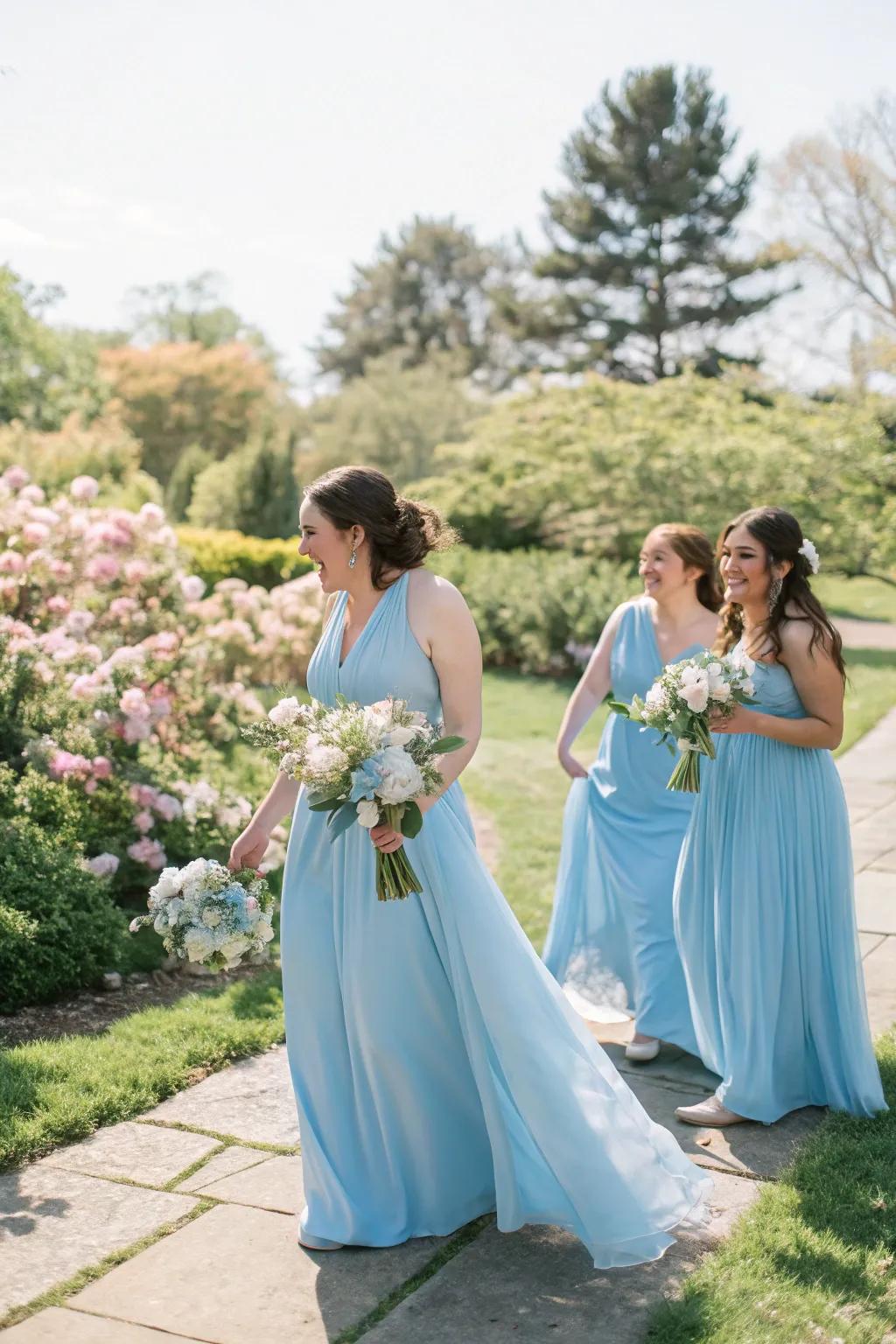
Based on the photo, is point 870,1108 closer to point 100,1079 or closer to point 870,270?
point 100,1079

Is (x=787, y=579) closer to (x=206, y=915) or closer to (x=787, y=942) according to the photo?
(x=787, y=942)

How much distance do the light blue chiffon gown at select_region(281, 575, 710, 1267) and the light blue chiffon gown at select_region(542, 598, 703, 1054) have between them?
176cm

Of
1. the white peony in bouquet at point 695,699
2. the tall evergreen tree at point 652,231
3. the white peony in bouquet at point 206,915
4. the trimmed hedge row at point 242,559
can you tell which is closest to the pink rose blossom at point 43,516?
the white peony in bouquet at point 695,699

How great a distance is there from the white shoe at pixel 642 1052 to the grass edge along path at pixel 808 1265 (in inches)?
38.1

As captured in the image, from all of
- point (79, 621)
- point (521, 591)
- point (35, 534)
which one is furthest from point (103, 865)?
point (521, 591)

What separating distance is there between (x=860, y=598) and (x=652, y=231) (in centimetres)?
1840

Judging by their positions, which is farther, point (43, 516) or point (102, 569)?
point (102, 569)

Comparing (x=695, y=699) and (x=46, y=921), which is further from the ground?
(x=695, y=699)

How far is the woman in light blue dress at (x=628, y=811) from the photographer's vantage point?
5.55m

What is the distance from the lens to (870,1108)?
14.6ft

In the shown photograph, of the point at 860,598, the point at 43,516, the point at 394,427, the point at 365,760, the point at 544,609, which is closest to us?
the point at 365,760

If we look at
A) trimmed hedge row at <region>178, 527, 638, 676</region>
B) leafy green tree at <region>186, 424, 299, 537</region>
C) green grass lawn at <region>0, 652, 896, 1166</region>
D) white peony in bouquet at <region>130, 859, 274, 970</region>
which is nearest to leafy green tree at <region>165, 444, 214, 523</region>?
leafy green tree at <region>186, 424, 299, 537</region>

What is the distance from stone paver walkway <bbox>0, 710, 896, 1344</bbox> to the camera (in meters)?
3.22

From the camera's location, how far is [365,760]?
3.23 m
